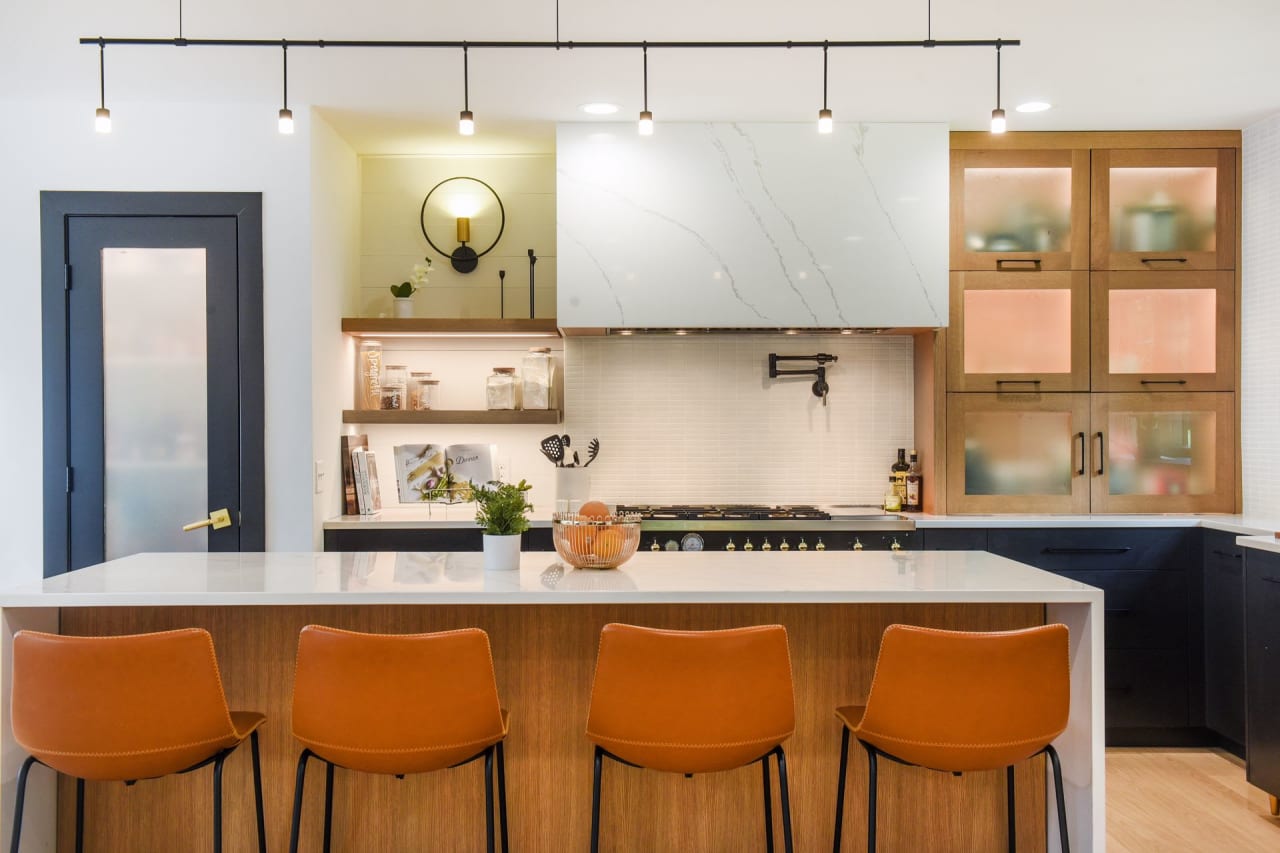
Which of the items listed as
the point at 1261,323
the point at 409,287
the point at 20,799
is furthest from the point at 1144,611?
the point at 20,799

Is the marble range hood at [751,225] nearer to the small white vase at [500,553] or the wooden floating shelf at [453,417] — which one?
the wooden floating shelf at [453,417]

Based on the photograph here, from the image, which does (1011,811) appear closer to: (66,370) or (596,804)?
(596,804)

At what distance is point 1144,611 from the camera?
3.91 m

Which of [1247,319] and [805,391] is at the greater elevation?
[1247,319]

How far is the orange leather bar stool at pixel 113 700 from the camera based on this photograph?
6.72 ft

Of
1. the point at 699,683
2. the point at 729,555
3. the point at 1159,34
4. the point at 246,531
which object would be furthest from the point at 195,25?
the point at 1159,34

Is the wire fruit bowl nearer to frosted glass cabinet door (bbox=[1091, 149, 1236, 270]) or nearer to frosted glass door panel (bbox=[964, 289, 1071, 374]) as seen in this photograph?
frosted glass door panel (bbox=[964, 289, 1071, 374])

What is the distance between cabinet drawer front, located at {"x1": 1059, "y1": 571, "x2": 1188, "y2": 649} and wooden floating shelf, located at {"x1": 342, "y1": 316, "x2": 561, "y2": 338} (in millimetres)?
2536

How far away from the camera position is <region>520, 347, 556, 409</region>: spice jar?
440 centimetres

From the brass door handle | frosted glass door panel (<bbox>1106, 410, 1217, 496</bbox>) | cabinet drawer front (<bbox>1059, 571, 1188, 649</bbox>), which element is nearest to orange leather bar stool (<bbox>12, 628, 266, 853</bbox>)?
the brass door handle

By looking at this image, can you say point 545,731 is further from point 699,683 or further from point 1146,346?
point 1146,346

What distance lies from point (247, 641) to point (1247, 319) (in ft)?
13.9

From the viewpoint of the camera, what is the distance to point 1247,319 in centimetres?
418

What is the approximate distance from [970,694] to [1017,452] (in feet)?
8.10
